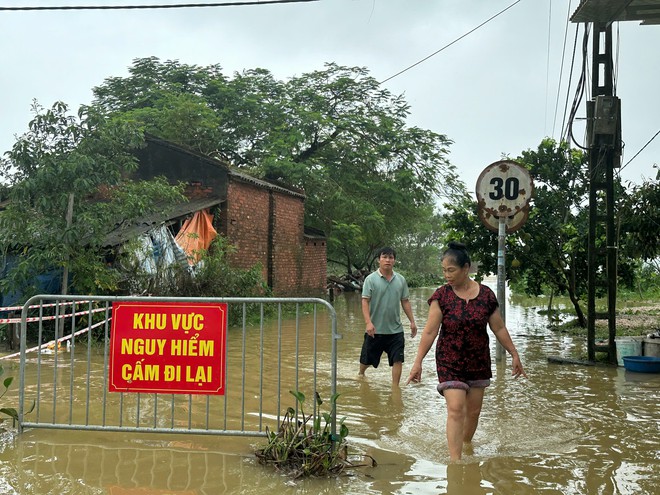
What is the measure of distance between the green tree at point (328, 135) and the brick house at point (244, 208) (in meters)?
5.11

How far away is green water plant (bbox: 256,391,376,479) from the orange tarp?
1027cm

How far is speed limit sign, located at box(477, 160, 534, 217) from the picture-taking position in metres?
9.31

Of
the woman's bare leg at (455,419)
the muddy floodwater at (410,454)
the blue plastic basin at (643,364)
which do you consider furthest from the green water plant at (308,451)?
the blue plastic basin at (643,364)

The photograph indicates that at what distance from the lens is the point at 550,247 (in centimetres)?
1459

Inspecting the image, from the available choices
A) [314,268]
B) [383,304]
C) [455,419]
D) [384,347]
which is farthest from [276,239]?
[455,419]

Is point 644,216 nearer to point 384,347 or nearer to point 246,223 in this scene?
point 384,347

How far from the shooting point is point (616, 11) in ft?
30.5

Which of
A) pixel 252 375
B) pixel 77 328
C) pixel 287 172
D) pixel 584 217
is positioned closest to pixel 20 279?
pixel 77 328

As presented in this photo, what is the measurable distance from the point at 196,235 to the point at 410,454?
11258 millimetres

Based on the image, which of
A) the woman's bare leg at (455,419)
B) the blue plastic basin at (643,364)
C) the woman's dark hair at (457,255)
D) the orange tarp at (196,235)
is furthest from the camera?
Result: the orange tarp at (196,235)

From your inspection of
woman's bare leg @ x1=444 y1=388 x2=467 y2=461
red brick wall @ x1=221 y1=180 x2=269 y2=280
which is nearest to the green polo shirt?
woman's bare leg @ x1=444 y1=388 x2=467 y2=461

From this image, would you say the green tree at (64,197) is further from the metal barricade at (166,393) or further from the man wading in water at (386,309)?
the man wading in water at (386,309)

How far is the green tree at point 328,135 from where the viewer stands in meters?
28.1

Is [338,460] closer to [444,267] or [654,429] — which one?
[444,267]
